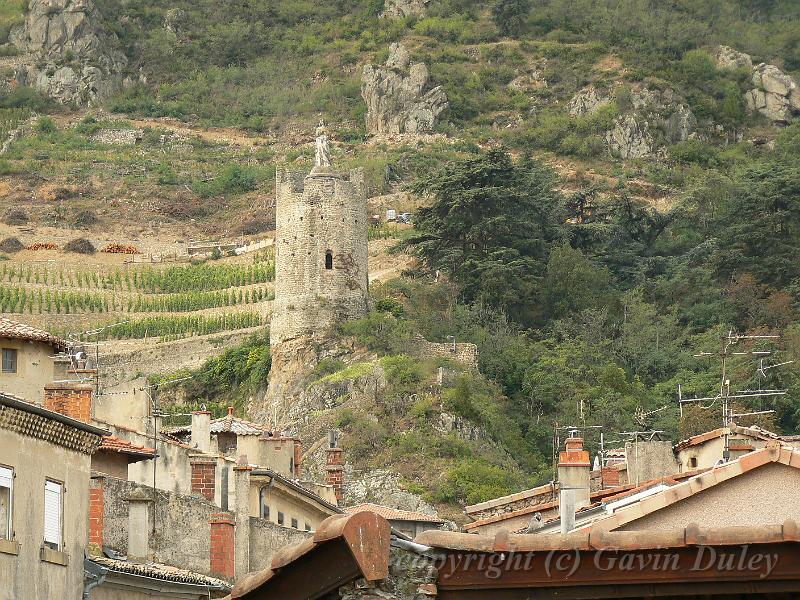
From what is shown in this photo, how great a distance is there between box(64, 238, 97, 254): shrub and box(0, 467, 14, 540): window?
87.4 metres

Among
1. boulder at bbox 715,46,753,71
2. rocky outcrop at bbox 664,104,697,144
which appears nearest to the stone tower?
rocky outcrop at bbox 664,104,697,144

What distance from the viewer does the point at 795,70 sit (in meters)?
145

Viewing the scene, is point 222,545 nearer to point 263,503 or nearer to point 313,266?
point 263,503

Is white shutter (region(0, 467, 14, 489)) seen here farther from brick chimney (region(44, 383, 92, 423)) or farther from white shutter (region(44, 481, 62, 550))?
brick chimney (region(44, 383, 92, 423))

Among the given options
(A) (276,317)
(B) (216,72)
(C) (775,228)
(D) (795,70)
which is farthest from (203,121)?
(A) (276,317)

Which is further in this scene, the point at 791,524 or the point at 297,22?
the point at 297,22

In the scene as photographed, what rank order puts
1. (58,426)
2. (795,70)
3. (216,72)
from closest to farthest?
(58,426)
(795,70)
(216,72)

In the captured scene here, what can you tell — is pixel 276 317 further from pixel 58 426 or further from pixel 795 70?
pixel 795 70

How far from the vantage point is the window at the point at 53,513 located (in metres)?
21.6

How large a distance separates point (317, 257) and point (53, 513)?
50963mm

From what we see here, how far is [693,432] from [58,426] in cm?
4093

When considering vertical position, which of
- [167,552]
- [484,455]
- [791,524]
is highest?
[791,524]

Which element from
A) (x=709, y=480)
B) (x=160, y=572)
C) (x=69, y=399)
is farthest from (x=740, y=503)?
(x=69, y=399)

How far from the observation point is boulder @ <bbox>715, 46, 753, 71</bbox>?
135 m
